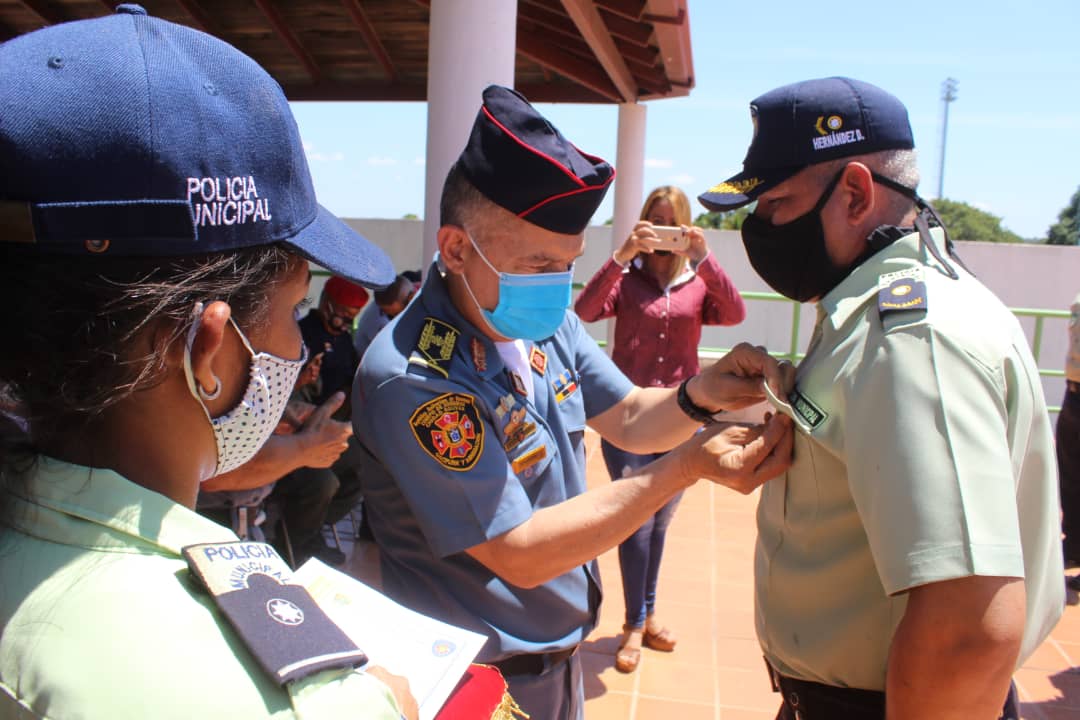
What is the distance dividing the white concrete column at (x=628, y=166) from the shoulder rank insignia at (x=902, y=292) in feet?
22.3

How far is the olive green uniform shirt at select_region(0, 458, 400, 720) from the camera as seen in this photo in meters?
0.63

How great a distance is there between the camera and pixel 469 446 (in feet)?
5.02

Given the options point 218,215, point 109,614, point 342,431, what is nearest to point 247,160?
point 218,215

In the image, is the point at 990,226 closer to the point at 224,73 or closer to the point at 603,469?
the point at 603,469

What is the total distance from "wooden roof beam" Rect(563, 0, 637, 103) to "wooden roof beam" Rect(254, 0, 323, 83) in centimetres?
229

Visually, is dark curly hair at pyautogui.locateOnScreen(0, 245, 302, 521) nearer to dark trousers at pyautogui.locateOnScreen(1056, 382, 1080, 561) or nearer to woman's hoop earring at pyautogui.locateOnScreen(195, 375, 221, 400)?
woman's hoop earring at pyautogui.locateOnScreen(195, 375, 221, 400)

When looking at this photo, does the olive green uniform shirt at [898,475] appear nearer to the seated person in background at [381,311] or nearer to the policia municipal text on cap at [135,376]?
the policia municipal text on cap at [135,376]

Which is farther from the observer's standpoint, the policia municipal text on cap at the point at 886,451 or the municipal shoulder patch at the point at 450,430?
the municipal shoulder patch at the point at 450,430

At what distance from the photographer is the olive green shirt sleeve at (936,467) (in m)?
1.14

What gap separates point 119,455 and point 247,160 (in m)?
0.34

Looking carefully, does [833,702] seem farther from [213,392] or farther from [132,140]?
[132,140]

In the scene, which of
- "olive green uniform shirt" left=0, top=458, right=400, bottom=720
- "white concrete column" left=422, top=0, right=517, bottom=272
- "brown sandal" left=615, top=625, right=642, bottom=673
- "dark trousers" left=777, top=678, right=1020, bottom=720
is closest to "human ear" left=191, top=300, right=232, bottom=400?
"olive green uniform shirt" left=0, top=458, right=400, bottom=720

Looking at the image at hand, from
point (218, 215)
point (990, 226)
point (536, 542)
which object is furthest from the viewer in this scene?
point (990, 226)

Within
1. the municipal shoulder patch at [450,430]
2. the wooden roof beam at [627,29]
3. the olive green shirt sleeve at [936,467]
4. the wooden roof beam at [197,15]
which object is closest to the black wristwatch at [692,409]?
the municipal shoulder patch at [450,430]
